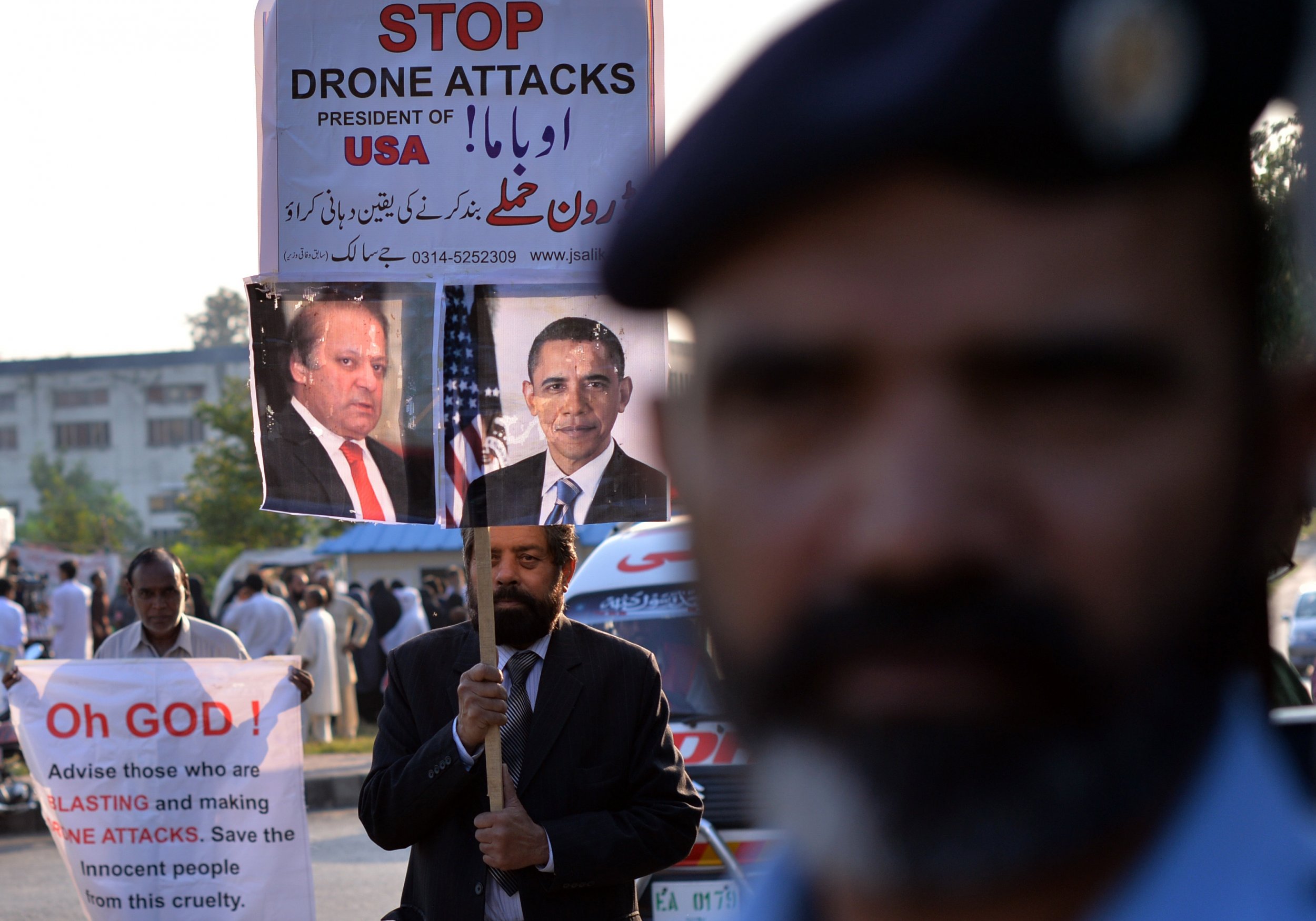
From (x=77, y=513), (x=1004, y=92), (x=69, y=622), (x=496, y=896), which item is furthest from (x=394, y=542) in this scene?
(x=77, y=513)

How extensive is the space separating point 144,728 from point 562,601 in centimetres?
301

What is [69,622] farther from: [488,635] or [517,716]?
[488,635]

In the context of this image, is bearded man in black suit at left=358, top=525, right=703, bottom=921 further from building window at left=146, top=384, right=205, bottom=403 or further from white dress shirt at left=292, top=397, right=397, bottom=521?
building window at left=146, top=384, right=205, bottom=403

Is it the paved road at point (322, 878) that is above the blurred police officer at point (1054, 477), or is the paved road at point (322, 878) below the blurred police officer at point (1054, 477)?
below

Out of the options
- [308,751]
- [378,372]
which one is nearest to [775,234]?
[378,372]

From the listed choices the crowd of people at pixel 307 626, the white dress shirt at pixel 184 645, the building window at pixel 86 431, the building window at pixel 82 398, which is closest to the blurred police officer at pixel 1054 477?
the white dress shirt at pixel 184 645

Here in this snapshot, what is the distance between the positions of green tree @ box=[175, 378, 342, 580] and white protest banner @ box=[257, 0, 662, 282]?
39.4 metres

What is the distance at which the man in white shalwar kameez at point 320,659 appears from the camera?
15.2 metres

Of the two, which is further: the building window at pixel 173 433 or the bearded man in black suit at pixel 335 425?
the building window at pixel 173 433

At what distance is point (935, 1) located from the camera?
0.70m

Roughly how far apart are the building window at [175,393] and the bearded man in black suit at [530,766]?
92137mm

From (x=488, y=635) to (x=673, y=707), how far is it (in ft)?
8.82

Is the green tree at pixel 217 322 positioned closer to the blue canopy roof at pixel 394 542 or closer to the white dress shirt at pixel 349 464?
the blue canopy roof at pixel 394 542

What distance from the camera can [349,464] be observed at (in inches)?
136
